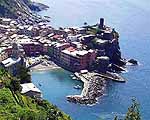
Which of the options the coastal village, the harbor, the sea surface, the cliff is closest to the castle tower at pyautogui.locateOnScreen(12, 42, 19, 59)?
the coastal village

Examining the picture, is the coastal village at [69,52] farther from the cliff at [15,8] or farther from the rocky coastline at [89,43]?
the cliff at [15,8]

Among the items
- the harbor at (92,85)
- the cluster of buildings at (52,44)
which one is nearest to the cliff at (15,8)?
the cluster of buildings at (52,44)

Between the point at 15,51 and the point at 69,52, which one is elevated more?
the point at 15,51

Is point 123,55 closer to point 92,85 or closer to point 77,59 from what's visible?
point 77,59

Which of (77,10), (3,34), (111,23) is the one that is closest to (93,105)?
(3,34)

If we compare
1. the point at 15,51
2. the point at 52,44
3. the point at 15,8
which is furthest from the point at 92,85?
the point at 15,8

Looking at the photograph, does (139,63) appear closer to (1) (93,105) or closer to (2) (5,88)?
(1) (93,105)
